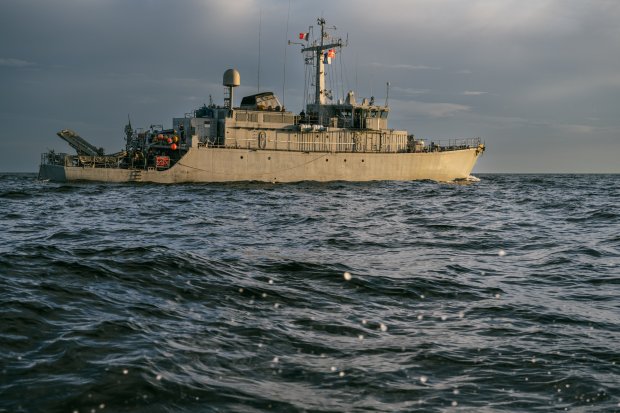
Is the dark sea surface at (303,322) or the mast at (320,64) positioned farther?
the mast at (320,64)

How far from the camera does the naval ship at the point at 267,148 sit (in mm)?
44125

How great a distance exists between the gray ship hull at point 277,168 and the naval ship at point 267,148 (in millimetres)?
80

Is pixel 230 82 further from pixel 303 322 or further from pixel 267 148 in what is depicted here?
pixel 303 322

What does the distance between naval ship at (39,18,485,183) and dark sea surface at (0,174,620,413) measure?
27.8 metres

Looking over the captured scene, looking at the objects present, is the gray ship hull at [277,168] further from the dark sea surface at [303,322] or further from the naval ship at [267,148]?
the dark sea surface at [303,322]

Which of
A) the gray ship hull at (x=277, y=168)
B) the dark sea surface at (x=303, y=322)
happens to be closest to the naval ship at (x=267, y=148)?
the gray ship hull at (x=277, y=168)

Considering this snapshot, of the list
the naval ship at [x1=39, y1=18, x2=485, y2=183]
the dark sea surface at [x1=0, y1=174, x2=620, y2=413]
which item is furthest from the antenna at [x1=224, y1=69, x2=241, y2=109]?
the dark sea surface at [x1=0, y1=174, x2=620, y2=413]

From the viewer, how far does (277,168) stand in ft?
155

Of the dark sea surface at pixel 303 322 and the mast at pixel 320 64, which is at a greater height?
the mast at pixel 320 64

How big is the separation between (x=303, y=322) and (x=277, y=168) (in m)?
40.0

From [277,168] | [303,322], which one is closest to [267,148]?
[277,168]

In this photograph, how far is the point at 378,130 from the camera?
52312 millimetres

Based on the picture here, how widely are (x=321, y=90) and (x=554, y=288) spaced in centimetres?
4575

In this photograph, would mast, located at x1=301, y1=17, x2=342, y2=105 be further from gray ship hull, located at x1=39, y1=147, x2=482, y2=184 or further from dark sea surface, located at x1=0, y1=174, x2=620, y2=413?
dark sea surface, located at x1=0, y1=174, x2=620, y2=413
